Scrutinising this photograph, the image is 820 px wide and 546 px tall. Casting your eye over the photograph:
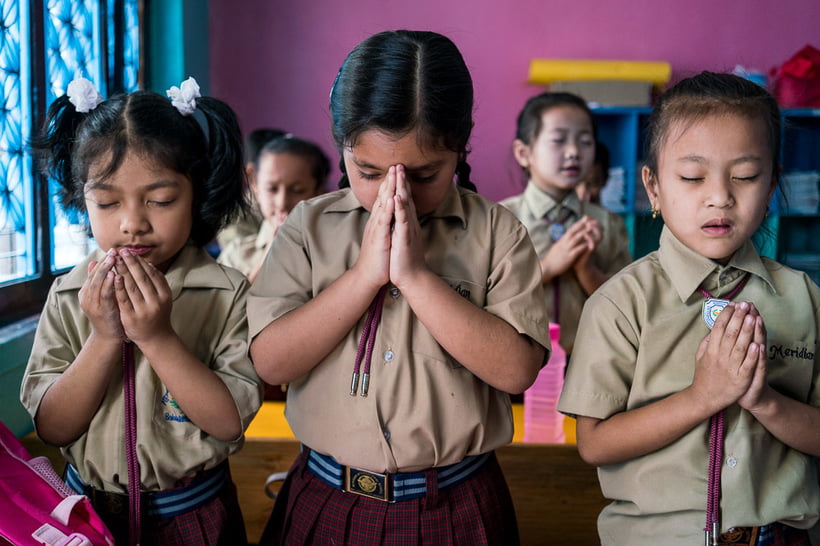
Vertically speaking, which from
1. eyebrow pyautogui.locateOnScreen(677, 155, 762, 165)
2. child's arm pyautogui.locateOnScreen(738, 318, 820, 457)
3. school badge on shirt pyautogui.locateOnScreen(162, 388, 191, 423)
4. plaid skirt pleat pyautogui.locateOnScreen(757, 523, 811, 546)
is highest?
eyebrow pyautogui.locateOnScreen(677, 155, 762, 165)

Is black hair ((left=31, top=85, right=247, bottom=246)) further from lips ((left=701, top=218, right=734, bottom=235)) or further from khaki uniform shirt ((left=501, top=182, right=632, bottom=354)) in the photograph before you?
Result: khaki uniform shirt ((left=501, top=182, right=632, bottom=354))

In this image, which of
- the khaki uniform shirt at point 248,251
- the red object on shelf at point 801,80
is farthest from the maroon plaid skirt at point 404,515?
the red object on shelf at point 801,80

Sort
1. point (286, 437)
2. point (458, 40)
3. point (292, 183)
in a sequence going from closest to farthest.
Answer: point (286, 437) → point (292, 183) → point (458, 40)

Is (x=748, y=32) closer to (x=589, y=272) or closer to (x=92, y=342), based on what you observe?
(x=589, y=272)

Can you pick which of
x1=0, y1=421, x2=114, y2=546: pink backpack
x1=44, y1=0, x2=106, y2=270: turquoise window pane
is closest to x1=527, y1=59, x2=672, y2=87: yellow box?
x1=44, y1=0, x2=106, y2=270: turquoise window pane

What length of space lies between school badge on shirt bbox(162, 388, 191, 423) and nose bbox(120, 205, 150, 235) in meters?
0.28

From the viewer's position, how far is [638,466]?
1179 mm

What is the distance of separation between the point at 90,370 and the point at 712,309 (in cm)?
100

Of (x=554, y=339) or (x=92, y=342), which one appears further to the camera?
(x=554, y=339)

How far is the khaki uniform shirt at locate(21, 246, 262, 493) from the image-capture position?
49.2 inches

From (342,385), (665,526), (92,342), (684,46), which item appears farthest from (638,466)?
(684,46)

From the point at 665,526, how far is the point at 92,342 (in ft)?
3.18

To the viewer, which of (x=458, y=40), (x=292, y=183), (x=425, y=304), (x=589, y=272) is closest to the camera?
(x=425, y=304)

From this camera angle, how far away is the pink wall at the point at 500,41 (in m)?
5.00
